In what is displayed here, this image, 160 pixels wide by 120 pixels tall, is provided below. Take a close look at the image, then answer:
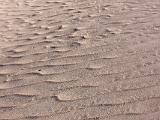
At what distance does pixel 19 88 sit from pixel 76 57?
85 centimetres

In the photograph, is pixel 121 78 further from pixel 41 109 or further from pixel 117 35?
pixel 117 35

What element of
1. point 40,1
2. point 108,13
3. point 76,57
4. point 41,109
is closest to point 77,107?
point 41,109

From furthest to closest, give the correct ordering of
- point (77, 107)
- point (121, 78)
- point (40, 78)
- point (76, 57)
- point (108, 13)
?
point (108, 13) → point (76, 57) → point (40, 78) → point (121, 78) → point (77, 107)

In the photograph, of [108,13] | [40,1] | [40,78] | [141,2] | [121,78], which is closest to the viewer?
[121,78]

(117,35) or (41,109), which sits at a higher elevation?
(117,35)

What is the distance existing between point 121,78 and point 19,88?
107 cm

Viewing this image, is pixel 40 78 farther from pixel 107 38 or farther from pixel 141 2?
pixel 141 2

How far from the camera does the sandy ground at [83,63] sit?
3.08 meters

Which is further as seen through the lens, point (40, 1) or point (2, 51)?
point (40, 1)

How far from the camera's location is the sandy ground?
3084mm

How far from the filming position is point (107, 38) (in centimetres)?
450

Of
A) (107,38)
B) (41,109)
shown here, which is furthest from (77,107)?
(107,38)

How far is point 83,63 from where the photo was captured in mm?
3887

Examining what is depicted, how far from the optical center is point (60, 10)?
6129mm
